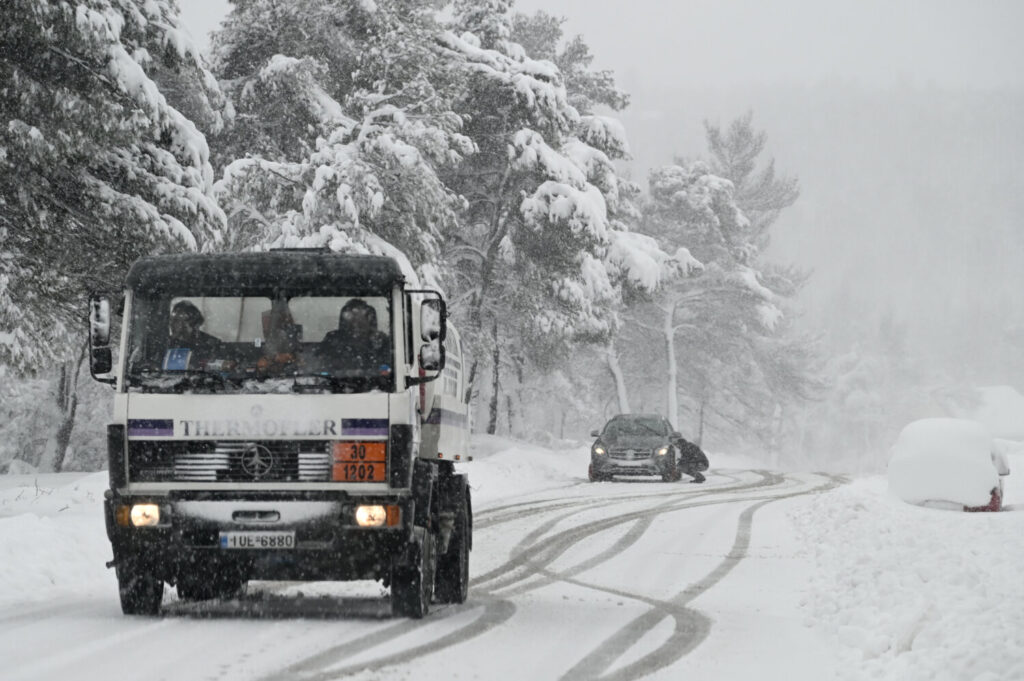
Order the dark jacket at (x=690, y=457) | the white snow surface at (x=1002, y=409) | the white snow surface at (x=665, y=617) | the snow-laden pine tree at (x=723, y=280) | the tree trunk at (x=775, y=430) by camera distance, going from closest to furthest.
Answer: the white snow surface at (x=665, y=617), the dark jacket at (x=690, y=457), the snow-laden pine tree at (x=723, y=280), the tree trunk at (x=775, y=430), the white snow surface at (x=1002, y=409)

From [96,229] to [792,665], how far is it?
1240cm

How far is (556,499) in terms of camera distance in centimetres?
2367

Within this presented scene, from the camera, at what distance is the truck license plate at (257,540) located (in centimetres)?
Answer: 866

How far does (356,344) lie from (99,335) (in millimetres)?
1729

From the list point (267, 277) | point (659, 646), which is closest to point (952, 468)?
point (659, 646)

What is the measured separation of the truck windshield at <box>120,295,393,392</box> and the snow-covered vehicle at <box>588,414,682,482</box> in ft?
73.9

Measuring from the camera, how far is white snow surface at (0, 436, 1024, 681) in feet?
23.6

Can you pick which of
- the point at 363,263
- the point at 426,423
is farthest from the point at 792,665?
the point at 363,263

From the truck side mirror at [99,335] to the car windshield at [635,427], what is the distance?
77.7 feet

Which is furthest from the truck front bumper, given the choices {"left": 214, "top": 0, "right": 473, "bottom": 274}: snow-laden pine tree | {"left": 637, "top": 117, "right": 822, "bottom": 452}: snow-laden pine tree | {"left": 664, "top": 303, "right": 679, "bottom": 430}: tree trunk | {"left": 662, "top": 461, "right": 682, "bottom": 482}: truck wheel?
{"left": 664, "top": 303, "right": 679, "bottom": 430}: tree trunk

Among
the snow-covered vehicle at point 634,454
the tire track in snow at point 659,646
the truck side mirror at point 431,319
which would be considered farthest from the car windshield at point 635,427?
the truck side mirror at point 431,319

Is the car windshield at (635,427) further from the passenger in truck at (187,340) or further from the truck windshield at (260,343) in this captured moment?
the passenger in truck at (187,340)

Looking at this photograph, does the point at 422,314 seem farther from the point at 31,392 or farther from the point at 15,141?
the point at 31,392

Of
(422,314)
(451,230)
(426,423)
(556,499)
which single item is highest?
(451,230)
